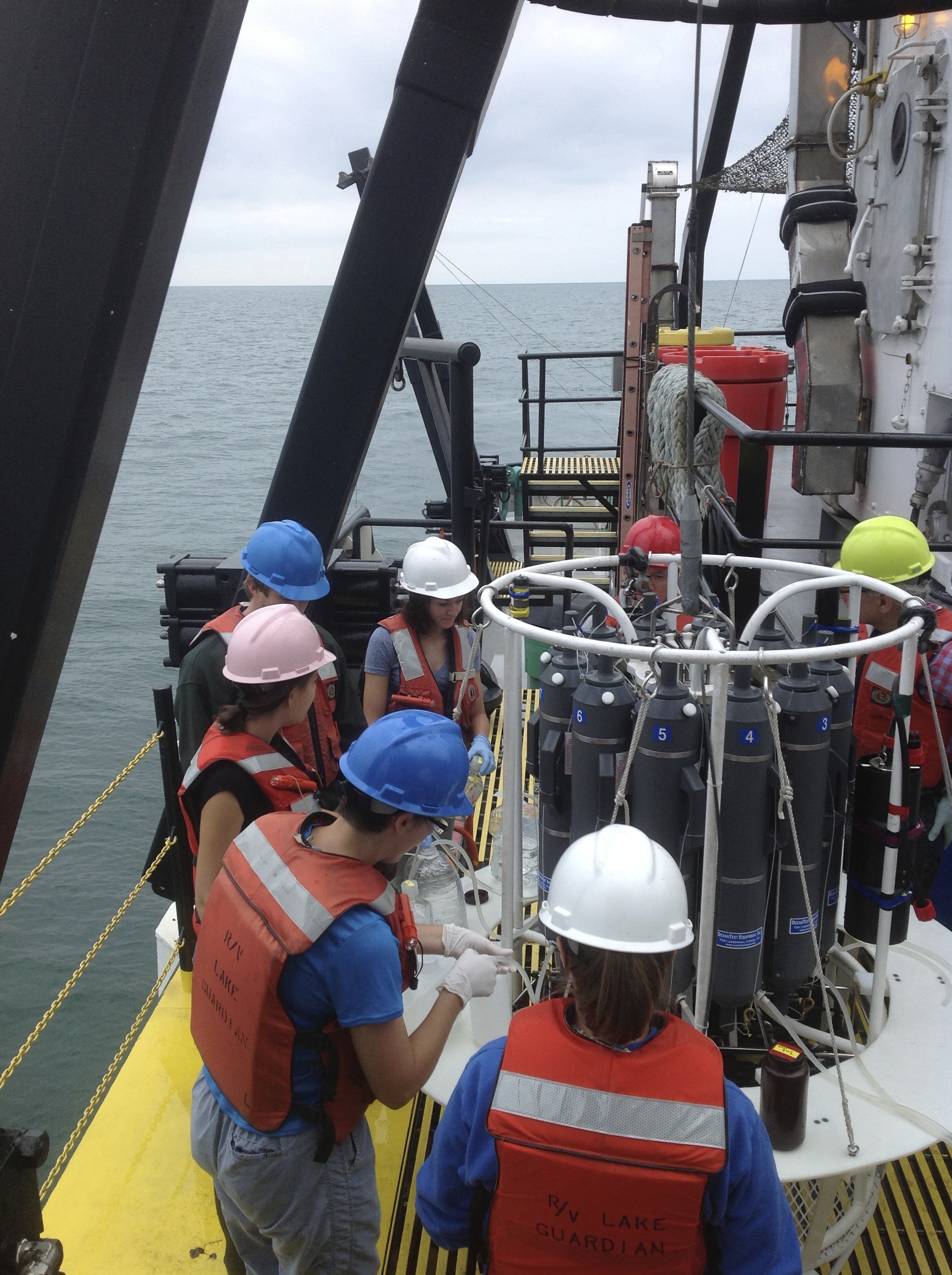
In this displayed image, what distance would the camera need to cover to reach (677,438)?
22.4ft

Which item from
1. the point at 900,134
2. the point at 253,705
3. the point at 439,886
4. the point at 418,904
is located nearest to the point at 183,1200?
the point at 418,904

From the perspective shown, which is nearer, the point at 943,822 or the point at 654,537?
the point at 943,822

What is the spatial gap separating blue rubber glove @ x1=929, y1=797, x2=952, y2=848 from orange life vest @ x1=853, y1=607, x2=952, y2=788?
0.29 feet

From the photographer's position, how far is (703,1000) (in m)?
2.61

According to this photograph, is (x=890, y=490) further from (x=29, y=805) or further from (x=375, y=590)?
(x=29, y=805)

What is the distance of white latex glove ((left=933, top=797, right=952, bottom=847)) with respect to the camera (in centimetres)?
356

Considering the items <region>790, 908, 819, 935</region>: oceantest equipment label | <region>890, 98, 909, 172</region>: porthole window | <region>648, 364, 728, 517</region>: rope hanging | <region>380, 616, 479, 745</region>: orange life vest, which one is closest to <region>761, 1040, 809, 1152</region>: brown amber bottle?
<region>790, 908, 819, 935</region>: oceantest equipment label

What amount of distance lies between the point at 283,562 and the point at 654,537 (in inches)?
85.3

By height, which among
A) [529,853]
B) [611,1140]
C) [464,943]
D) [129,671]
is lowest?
[129,671]

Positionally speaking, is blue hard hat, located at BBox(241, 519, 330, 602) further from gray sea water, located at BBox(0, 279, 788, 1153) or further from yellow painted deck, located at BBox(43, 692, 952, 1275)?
gray sea water, located at BBox(0, 279, 788, 1153)

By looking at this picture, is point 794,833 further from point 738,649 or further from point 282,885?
point 282,885

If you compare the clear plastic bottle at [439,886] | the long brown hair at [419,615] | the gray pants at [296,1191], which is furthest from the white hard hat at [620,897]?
the long brown hair at [419,615]

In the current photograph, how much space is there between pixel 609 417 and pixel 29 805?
133 feet

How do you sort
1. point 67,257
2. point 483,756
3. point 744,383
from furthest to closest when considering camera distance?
point 744,383 < point 483,756 < point 67,257
